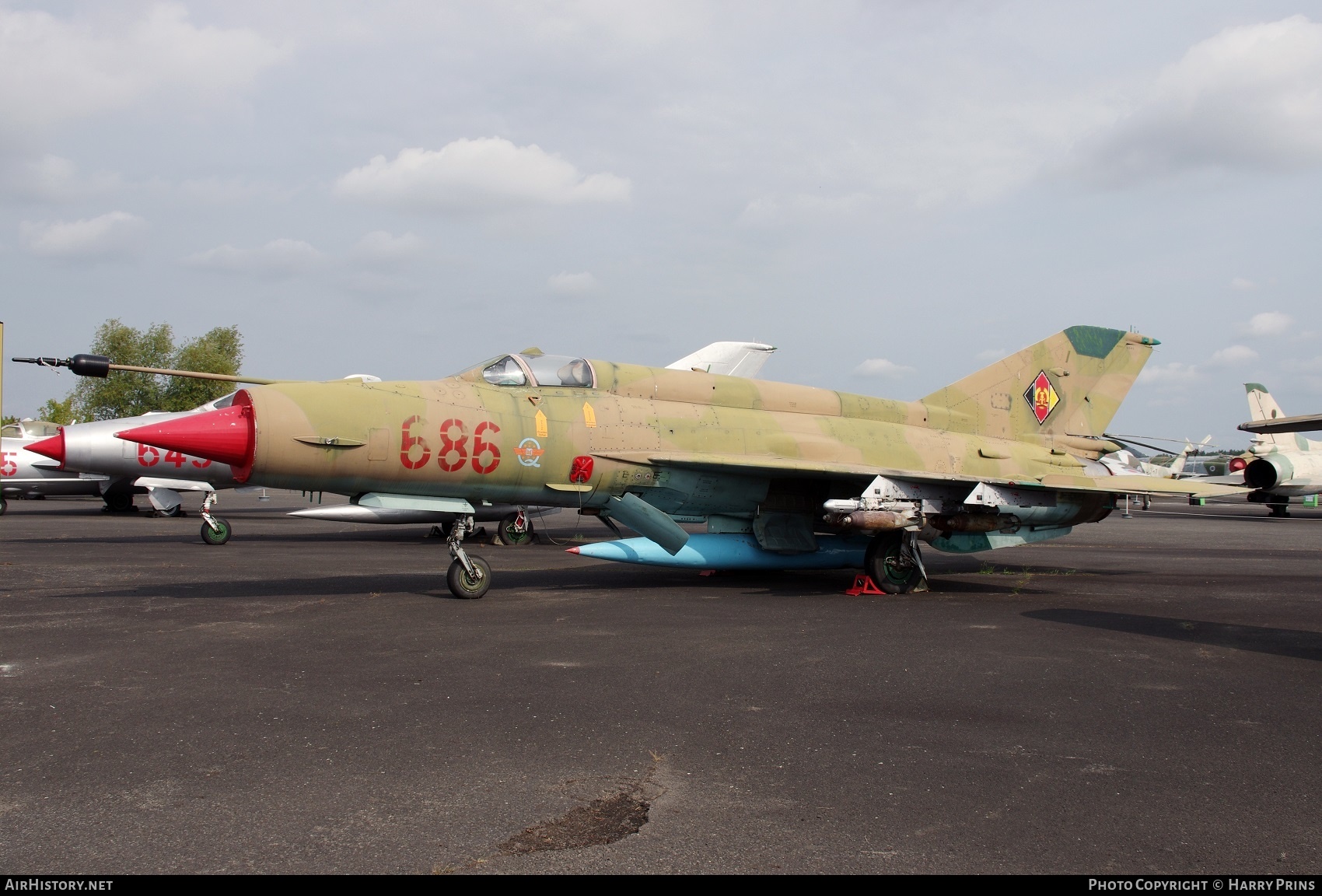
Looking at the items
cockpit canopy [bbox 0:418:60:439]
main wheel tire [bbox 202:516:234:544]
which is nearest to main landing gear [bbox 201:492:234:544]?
main wheel tire [bbox 202:516:234:544]

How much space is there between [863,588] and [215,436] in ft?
24.7

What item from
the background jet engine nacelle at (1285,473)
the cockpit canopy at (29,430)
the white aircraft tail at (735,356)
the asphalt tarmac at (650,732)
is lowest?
the asphalt tarmac at (650,732)

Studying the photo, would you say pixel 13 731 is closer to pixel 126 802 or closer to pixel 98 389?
pixel 126 802

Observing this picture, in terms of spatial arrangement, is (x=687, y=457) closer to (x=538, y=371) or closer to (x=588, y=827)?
(x=538, y=371)

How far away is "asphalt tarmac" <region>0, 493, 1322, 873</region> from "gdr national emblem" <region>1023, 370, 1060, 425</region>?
14.7ft

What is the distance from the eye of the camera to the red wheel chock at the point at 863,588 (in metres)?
11.2

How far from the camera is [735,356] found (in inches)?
908

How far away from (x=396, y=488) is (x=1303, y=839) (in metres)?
8.10

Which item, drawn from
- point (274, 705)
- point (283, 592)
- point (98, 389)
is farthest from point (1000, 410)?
point (98, 389)

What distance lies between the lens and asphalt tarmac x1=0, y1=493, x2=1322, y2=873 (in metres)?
3.42

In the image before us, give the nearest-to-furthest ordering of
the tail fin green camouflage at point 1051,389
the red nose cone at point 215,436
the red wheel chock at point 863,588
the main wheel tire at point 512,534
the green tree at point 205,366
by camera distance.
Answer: the red nose cone at point 215,436 → the red wheel chock at point 863,588 → the tail fin green camouflage at point 1051,389 → the main wheel tire at point 512,534 → the green tree at point 205,366

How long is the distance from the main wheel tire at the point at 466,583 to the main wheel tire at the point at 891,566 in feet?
15.7

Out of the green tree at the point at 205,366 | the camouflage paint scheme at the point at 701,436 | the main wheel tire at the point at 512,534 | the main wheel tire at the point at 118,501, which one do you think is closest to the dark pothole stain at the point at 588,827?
the camouflage paint scheme at the point at 701,436

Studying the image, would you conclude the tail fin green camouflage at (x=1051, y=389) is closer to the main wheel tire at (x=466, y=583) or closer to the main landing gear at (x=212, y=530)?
the main wheel tire at (x=466, y=583)
